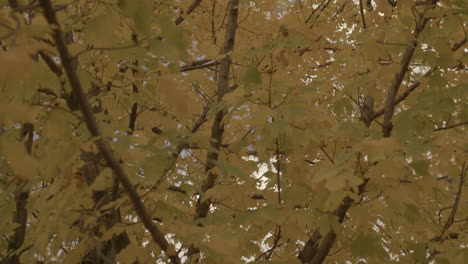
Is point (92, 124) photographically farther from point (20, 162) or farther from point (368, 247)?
point (368, 247)

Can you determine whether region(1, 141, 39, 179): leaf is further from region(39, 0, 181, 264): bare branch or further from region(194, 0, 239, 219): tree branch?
region(194, 0, 239, 219): tree branch

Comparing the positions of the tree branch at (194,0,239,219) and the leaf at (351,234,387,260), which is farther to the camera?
the tree branch at (194,0,239,219)

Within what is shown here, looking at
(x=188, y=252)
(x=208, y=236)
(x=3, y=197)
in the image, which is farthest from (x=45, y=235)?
(x=3, y=197)

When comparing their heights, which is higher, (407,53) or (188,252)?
(407,53)

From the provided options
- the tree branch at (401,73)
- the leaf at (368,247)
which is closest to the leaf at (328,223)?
the leaf at (368,247)

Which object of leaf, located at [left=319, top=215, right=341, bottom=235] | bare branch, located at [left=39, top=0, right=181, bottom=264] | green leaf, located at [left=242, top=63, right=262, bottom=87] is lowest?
leaf, located at [left=319, top=215, right=341, bottom=235]

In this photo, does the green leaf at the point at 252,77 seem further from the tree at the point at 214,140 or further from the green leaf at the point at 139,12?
the green leaf at the point at 139,12

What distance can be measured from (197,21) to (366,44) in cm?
236

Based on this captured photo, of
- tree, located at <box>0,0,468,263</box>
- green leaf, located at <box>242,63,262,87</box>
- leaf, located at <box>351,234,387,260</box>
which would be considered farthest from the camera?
leaf, located at <box>351,234,387,260</box>

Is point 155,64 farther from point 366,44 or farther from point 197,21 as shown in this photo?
point 197,21

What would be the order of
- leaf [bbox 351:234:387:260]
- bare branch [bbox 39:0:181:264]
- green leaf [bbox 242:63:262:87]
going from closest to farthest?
bare branch [bbox 39:0:181:264]
green leaf [bbox 242:63:262:87]
leaf [bbox 351:234:387:260]

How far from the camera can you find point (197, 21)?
460 cm

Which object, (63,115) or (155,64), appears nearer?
(63,115)

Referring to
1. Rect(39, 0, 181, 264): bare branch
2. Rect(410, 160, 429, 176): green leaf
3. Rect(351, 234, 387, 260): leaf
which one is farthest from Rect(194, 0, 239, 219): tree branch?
Rect(410, 160, 429, 176): green leaf
